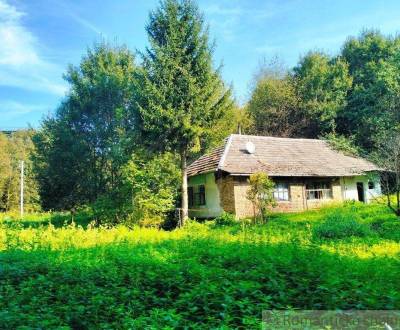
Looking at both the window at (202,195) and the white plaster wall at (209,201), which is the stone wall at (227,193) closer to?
the white plaster wall at (209,201)

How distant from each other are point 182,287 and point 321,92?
122 feet

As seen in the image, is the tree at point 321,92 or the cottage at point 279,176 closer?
the cottage at point 279,176

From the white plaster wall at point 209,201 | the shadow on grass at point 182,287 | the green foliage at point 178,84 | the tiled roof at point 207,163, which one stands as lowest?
the shadow on grass at point 182,287

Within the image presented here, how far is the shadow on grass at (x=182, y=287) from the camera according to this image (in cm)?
487

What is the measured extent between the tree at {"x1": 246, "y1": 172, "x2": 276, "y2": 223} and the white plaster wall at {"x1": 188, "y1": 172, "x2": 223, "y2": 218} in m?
4.20

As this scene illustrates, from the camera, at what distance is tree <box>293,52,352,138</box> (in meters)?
39.0

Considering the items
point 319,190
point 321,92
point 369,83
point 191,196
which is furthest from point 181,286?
point 369,83

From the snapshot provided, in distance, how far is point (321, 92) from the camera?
39.6 m

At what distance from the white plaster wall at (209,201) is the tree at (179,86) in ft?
9.17

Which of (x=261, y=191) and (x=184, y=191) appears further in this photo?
(x=184, y=191)

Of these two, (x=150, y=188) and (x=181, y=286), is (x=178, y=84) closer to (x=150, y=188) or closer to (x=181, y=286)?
(x=150, y=188)

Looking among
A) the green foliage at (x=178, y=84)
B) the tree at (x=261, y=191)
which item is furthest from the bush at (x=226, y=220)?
the green foliage at (x=178, y=84)

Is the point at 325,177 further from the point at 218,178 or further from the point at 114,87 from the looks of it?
the point at 114,87

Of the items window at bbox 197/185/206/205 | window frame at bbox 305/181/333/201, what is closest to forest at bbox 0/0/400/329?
window frame at bbox 305/181/333/201
